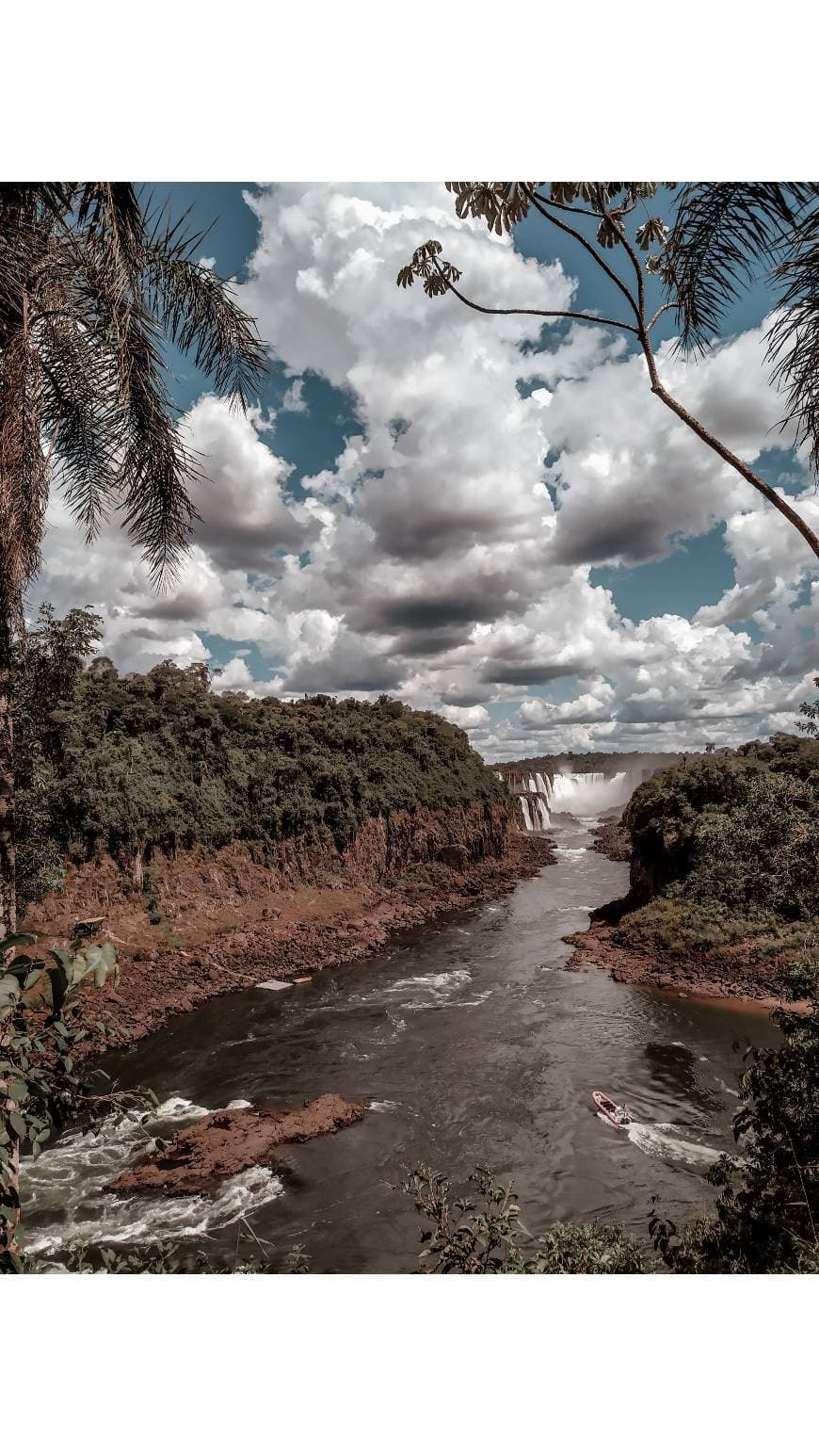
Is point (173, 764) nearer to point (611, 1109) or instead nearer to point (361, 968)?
point (361, 968)

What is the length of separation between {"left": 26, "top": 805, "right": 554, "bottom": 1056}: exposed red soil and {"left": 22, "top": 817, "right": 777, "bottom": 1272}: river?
1.00 m

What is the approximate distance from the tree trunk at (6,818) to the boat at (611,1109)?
7243 mm

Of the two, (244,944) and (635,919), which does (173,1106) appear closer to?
(244,944)

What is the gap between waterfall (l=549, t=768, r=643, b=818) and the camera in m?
47.0

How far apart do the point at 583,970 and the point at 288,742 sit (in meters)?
11.8

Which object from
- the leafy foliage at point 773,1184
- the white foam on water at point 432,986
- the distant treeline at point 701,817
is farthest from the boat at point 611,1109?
the white foam on water at point 432,986

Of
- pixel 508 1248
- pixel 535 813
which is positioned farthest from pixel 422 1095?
pixel 535 813

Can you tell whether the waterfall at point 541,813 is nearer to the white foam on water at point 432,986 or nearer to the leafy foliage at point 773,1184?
the white foam on water at point 432,986

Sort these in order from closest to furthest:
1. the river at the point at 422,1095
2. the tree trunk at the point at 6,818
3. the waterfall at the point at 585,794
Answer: the tree trunk at the point at 6,818, the river at the point at 422,1095, the waterfall at the point at 585,794

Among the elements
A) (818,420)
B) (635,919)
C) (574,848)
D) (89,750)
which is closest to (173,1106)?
(89,750)

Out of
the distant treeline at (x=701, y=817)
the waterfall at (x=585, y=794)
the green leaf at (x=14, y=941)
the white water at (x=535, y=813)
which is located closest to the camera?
the green leaf at (x=14, y=941)

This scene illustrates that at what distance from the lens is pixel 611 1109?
7.61 metres

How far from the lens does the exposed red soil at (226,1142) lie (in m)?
6.69

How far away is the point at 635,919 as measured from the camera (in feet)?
51.0
